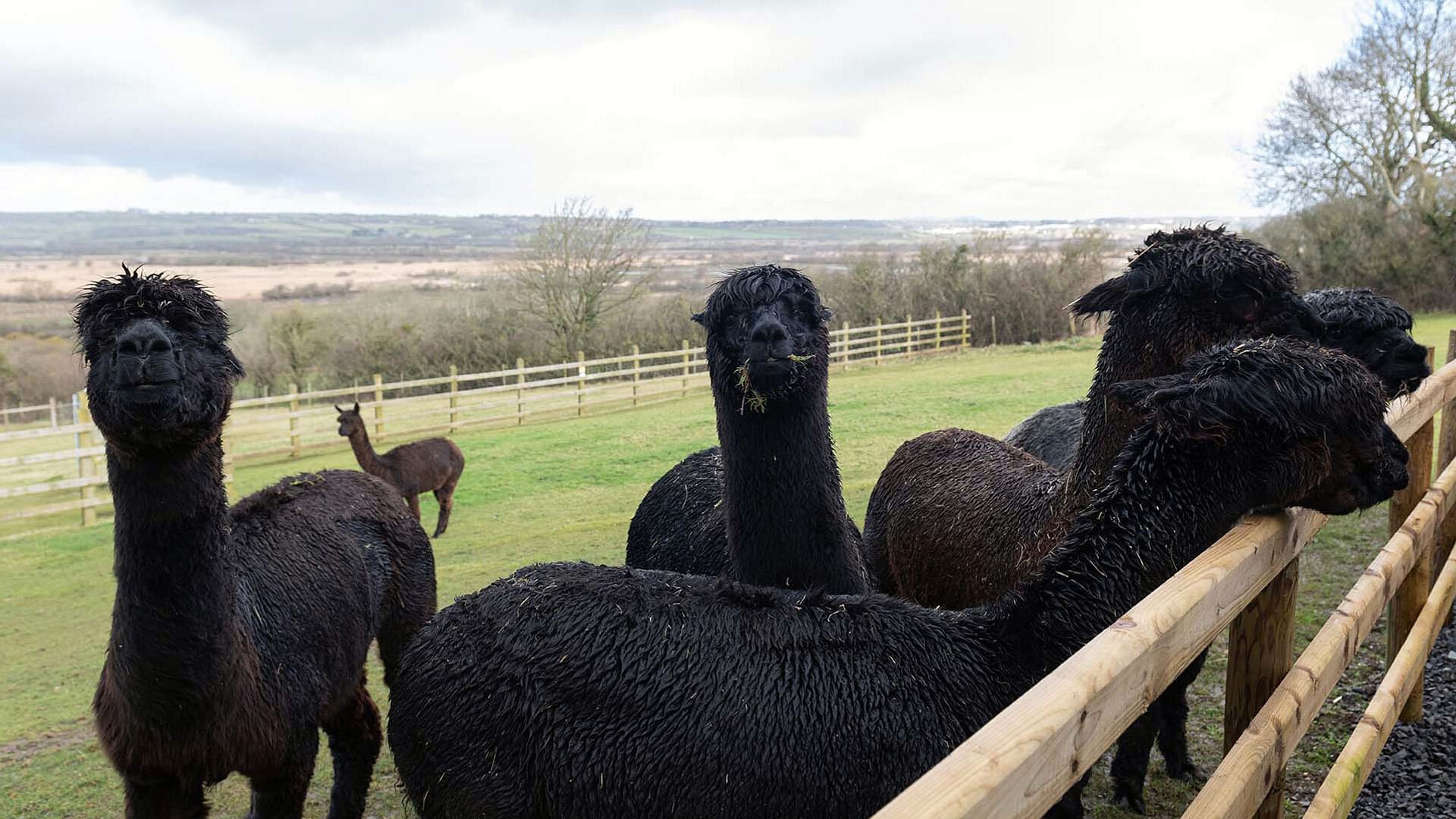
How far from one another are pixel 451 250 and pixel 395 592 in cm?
11042

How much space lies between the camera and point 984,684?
2.48 m

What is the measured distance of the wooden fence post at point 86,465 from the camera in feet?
44.7

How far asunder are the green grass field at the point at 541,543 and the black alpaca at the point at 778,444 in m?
1.64

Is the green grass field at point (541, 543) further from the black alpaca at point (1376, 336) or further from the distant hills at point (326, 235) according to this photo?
the distant hills at point (326, 235)

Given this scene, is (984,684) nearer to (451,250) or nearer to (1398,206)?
(1398,206)

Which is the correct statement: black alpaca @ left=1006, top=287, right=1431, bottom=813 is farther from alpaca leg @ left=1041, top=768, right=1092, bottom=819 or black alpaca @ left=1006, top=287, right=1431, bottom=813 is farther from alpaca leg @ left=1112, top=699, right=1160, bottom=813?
alpaca leg @ left=1041, top=768, right=1092, bottom=819

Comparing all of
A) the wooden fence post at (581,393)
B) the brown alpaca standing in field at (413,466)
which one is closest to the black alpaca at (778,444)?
the brown alpaca standing in field at (413,466)

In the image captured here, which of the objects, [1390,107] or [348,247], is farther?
[348,247]

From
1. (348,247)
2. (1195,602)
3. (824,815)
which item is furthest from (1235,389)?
(348,247)

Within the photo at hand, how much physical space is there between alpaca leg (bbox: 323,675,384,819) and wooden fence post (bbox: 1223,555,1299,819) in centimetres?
360

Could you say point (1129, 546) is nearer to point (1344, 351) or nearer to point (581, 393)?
point (1344, 351)

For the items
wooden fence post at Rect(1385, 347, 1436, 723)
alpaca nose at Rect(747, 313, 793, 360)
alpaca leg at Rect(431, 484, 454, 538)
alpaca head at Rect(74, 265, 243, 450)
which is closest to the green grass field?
alpaca leg at Rect(431, 484, 454, 538)

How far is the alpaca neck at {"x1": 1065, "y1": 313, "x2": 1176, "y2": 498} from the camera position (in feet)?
11.3

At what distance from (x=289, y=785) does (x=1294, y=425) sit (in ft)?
12.1
